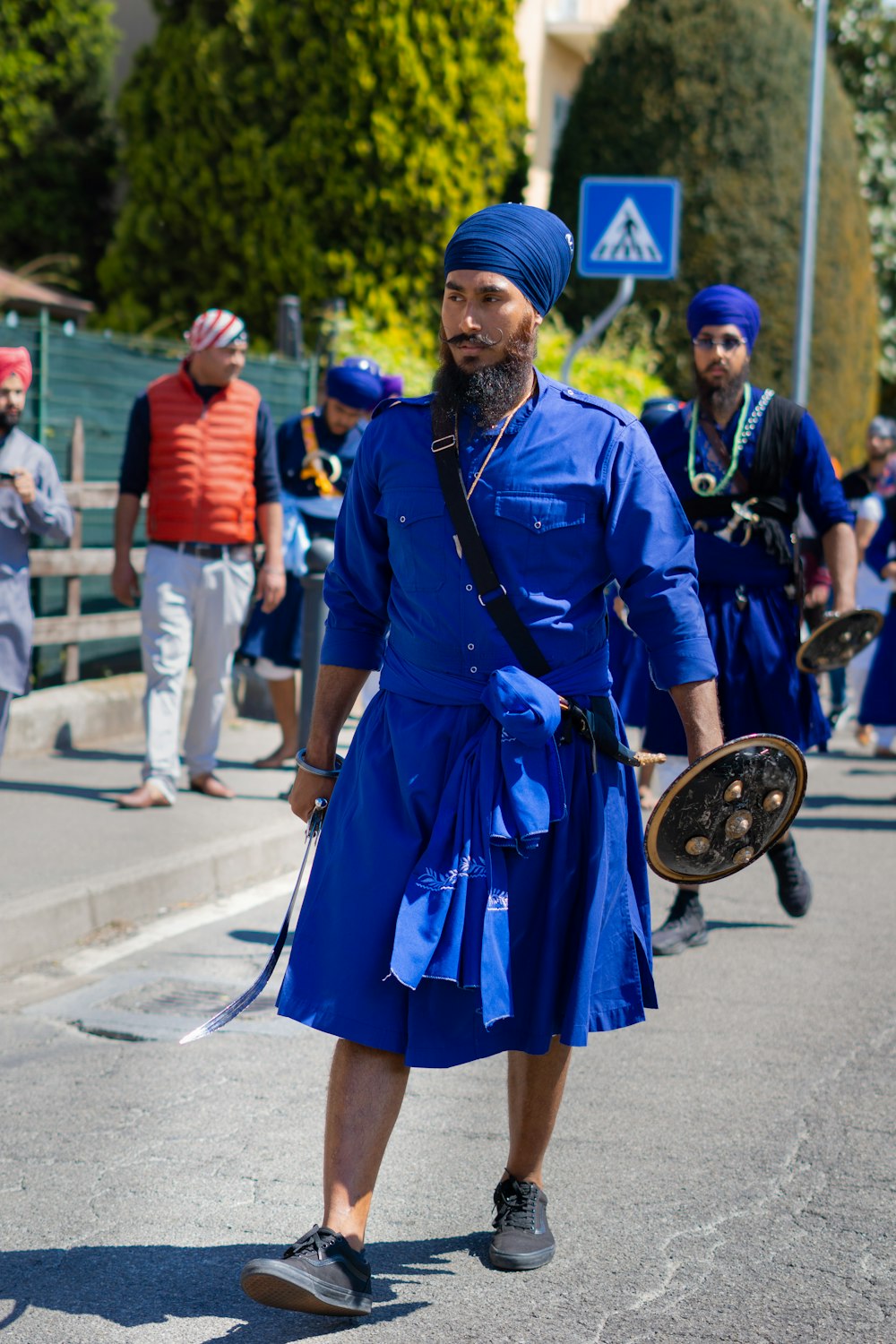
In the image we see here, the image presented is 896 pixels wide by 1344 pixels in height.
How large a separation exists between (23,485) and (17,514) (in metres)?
0.22

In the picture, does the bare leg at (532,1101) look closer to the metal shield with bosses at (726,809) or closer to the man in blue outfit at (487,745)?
the man in blue outfit at (487,745)

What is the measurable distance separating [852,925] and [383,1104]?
3822 millimetres

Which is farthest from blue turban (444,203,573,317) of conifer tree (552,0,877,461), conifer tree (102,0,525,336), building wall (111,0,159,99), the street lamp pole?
building wall (111,0,159,99)

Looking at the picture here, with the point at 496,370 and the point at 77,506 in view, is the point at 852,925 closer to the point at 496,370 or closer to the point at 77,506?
the point at 496,370

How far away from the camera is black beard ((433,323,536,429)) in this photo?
11.1 ft

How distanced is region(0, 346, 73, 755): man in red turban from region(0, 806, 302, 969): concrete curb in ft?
2.28

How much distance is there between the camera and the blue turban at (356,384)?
26.6 ft

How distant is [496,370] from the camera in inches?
134

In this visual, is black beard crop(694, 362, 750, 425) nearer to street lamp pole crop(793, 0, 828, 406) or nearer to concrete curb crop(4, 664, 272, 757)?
concrete curb crop(4, 664, 272, 757)

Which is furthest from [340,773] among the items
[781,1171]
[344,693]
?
[781,1171]

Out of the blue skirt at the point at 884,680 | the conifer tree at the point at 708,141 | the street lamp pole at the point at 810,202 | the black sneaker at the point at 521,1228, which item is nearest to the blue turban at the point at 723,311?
the black sneaker at the point at 521,1228

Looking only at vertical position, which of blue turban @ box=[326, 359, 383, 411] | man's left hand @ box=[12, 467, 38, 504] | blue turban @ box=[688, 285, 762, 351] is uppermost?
blue turban @ box=[688, 285, 762, 351]

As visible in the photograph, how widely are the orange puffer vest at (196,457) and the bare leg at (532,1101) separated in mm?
4732

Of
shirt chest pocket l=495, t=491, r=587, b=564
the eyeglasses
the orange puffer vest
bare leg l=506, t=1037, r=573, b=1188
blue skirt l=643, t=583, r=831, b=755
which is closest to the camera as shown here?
shirt chest pocket l=495, t=491, r=587, b=564
